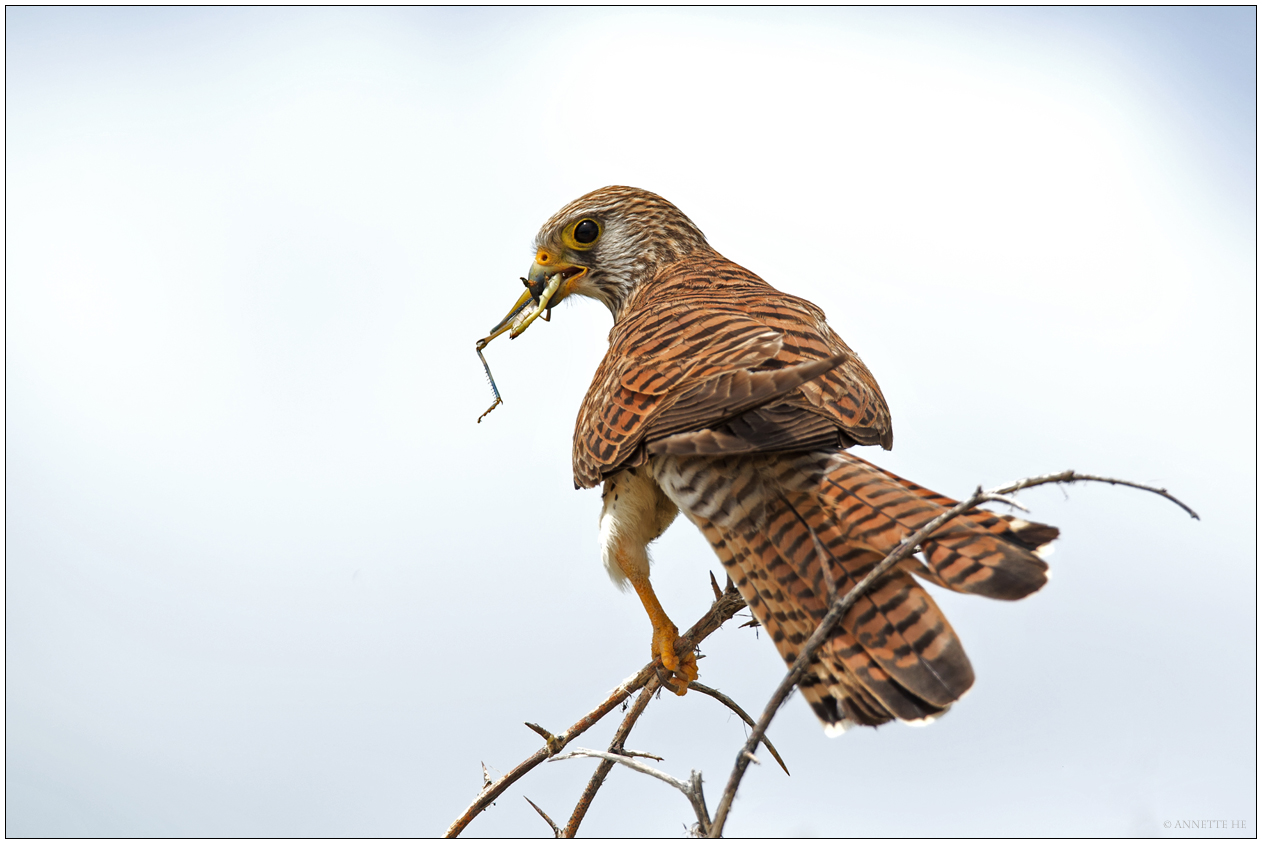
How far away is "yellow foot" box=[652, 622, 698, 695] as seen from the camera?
283 cm

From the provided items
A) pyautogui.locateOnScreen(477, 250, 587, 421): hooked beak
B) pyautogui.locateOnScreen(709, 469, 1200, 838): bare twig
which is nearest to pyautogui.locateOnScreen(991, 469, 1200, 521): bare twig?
pyautogui.locateOnScreen(709, 469, 1200, 838): bare twig

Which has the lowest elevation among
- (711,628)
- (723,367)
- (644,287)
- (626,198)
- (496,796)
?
(496,796)

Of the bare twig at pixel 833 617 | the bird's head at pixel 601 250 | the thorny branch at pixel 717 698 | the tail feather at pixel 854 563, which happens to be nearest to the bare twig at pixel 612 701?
the thorny branch at pixel 717 698

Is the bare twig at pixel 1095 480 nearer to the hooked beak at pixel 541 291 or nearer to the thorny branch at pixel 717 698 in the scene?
the thorny branch at pixel 717 698

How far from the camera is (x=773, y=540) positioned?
2.26 m

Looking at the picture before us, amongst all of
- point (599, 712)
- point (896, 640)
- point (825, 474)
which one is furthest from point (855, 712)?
point (599, 712)

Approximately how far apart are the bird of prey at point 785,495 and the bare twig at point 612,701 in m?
0.10

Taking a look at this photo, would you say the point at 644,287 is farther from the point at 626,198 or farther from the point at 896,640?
the point at 896,640

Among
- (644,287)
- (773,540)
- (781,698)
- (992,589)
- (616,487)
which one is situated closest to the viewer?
(781,698)

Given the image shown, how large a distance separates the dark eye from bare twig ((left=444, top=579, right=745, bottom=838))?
5.78 ft

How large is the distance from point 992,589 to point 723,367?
880 millimetres

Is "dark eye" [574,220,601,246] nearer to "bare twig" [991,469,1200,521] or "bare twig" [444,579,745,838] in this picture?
"bare twig" [444,579,745,838]

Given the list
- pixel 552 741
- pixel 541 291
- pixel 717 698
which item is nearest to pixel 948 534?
pixel 717 698

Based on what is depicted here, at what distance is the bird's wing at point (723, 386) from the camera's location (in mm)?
2082
